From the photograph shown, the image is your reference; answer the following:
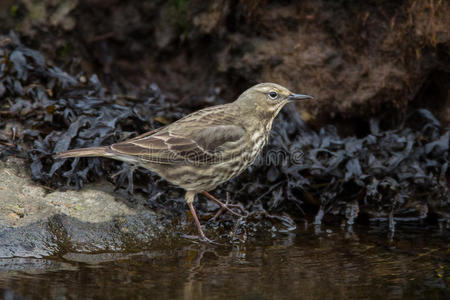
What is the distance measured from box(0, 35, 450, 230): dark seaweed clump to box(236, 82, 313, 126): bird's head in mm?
715

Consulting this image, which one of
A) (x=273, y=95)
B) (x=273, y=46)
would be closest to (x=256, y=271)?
(x=273, y=95)

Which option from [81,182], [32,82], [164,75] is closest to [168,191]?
[81,182]

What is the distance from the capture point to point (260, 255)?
506cm

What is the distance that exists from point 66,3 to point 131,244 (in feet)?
14.0

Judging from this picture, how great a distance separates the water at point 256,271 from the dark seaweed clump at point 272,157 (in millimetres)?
707

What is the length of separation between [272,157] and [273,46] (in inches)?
77.5

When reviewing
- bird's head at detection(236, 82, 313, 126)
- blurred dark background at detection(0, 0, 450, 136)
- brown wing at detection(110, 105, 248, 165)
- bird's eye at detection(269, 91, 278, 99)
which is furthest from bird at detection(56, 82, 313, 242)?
blurred dark background at detection(0, 0, 450, 136)

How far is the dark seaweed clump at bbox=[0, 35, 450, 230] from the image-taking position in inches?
234

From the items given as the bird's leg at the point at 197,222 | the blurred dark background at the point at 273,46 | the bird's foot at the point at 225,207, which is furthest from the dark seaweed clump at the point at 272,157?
the blurred dark background at the point at 273,46

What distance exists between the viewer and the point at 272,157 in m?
6.45

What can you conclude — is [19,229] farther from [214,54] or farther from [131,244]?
[214,54]

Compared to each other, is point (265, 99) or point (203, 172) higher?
point (265, 99)

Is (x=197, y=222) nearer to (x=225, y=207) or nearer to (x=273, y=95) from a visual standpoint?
(x=225, y=207)

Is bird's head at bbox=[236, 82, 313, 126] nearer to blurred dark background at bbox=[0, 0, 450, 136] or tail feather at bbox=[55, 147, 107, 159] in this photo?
blurred dark background at bbox=[0, 0, 450, 136]
